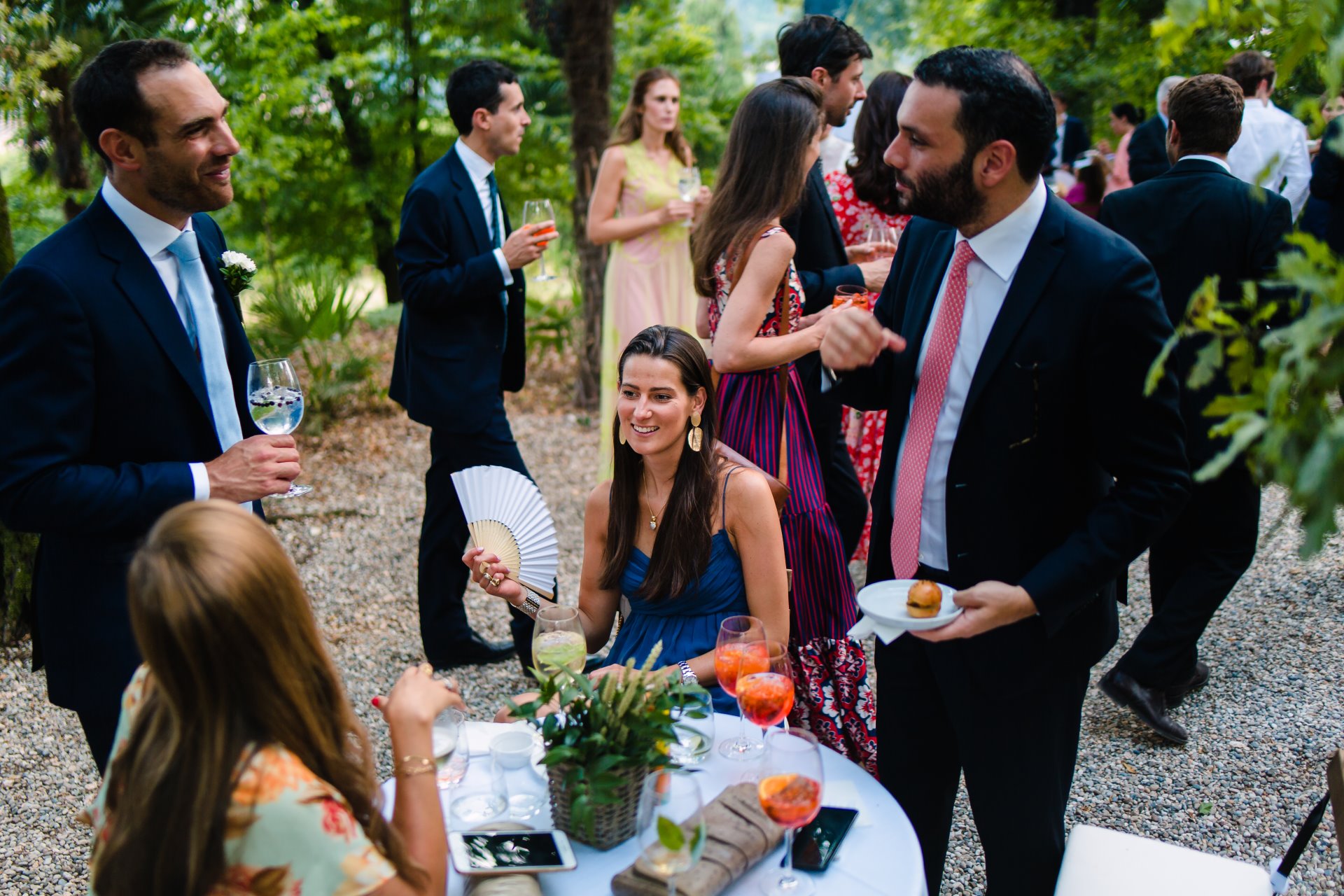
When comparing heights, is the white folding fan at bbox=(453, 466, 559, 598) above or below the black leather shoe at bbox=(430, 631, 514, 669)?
above

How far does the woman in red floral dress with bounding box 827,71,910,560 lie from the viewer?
4211 millimetres

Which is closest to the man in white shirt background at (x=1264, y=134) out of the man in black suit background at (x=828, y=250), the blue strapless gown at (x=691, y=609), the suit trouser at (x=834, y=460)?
the man in black suit background at (x=828, y=250)

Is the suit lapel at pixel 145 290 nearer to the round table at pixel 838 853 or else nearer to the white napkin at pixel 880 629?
the round table at pixel 838 853

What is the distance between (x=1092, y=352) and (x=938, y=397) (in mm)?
322

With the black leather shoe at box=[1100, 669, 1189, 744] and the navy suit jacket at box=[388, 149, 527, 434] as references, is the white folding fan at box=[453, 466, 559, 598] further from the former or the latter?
the black leather shoe at box=[1100, 669, 1189, 744]

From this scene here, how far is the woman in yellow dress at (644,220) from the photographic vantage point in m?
5.48

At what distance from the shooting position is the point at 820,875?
5.62 ft

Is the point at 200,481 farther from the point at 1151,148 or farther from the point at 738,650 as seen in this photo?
the point at 1151,148

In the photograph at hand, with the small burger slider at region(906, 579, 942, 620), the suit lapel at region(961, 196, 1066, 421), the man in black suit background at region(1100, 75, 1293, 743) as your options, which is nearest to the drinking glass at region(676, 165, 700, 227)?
the man in black suit background at region(1100, 75, 1293, 743)

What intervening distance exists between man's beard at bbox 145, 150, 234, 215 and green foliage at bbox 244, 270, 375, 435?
17.7 feet

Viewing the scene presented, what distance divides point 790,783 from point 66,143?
9625 millimetres

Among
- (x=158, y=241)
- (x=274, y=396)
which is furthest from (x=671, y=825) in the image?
(x=158, y=241)

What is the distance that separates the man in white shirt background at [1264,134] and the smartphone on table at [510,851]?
559 centimetres

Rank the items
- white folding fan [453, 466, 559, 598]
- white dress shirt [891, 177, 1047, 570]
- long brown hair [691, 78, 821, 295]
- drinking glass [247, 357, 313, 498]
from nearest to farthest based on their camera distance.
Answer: white dress shirt [891, 177, 1047, 570], drinking glass [247, 357, 313, 498], white folding fan [453, 466, 559, 598], long brown hair [691, 78, 821, 295]
